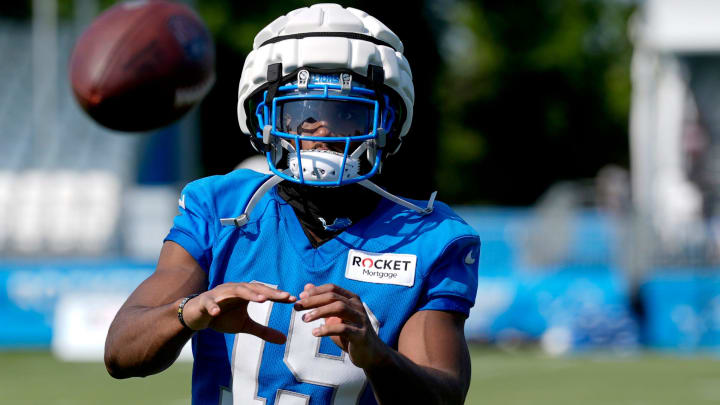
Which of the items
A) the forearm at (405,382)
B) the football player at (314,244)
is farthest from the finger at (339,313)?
the football player at (314,244)

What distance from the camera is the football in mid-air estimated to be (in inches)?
170

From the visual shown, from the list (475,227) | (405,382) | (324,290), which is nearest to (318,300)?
(324,290)

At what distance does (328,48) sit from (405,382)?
697mm

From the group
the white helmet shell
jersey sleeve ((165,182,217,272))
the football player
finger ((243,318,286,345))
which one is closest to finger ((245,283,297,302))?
finger ((243,318,286,345))

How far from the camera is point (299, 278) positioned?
228 centimetres

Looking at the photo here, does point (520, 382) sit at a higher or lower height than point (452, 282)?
higher

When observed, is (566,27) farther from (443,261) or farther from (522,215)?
(443,261)

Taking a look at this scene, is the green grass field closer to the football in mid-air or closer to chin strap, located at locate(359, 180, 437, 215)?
the football in mid-air

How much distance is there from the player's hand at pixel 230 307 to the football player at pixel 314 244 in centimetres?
13

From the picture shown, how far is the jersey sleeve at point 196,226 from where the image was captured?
2273mm

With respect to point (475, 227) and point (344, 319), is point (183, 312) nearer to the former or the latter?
point (344, 319)

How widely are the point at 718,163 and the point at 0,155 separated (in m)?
9.49

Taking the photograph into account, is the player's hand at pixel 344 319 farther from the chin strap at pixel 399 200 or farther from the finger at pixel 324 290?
the chin strap at pixel 399 200

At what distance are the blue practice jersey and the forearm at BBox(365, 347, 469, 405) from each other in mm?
174
